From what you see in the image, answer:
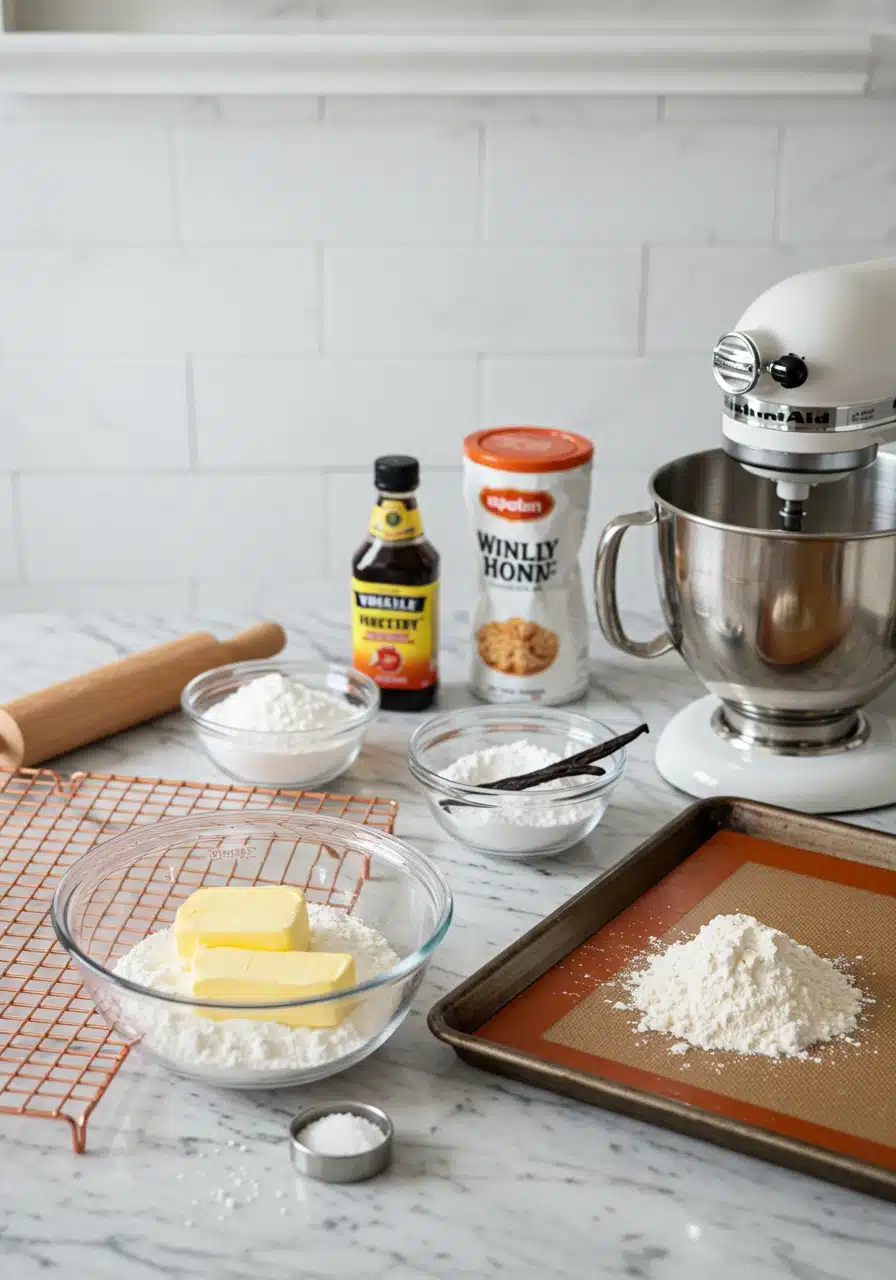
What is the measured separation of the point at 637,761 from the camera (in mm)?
1305

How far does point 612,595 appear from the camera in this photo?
51.1 inches

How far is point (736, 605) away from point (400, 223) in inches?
39.7

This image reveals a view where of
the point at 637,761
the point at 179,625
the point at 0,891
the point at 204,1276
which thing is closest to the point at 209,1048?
the point at 204,1276

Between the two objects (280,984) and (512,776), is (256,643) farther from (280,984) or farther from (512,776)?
(280,984)

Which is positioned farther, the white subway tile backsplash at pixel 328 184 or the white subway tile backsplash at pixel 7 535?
the white subway tile backsplash at pixel 7 535

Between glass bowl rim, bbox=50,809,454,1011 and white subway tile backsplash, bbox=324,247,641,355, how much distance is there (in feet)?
3.70

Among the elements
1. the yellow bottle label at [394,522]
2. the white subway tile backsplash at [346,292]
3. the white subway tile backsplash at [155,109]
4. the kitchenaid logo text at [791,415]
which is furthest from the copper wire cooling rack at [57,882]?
the white subway tile backsplash at [155,109]

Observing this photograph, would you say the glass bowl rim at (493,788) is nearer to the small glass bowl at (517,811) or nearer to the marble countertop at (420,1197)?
the small glass bowl at (517,811)

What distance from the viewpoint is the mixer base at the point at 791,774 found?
120 cm

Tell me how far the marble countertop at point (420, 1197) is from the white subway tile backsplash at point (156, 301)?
1302 mm

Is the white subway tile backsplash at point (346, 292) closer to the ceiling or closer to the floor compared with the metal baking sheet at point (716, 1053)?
closer to the ceiling

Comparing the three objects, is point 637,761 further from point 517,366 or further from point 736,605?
point 517,366

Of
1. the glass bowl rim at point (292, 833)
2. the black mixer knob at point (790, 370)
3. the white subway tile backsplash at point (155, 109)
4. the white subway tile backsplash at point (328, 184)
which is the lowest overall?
the glass bowl rim at point (292, 833)

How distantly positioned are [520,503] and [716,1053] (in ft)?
1.95
